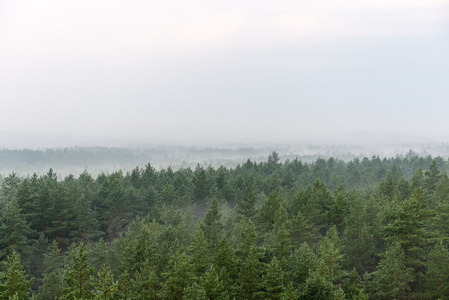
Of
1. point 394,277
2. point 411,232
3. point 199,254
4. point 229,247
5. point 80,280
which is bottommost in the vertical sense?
point 394,277

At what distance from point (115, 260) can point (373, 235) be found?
34.5 meters

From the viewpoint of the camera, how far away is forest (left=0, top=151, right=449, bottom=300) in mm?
33844

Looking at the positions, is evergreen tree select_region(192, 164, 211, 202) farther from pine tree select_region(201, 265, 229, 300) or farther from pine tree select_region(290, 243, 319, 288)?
pine tree select_region(201, 265, 229, 300)

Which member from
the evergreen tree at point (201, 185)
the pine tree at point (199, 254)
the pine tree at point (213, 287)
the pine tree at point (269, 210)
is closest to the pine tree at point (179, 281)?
the pine tree at point (213, 287)

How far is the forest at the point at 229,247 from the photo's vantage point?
33844 millimetres

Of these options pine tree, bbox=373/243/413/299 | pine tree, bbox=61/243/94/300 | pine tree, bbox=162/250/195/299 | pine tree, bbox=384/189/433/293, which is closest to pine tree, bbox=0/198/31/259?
pine tree, bbox=61/243/94/300

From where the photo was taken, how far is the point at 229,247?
38.8m

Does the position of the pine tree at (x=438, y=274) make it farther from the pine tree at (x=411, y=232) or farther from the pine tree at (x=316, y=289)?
the pine tree at (x=316, y=289)

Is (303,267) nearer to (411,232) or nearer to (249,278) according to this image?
(249,278)

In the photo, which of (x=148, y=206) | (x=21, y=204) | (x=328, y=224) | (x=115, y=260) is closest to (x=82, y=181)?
(x=148, y=206)

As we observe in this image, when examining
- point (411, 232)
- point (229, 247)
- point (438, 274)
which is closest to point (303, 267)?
point (229, 247)

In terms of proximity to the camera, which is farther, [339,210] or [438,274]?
[339,210]

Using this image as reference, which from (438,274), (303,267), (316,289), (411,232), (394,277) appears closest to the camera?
(316,289)

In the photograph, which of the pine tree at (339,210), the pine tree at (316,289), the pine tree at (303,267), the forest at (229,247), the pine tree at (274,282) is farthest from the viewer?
the pine tree at (339,210)
